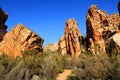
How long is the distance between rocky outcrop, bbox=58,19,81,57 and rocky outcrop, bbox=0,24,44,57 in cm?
1288

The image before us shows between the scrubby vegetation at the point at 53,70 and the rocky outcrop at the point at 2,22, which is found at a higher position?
the rocky outcrop at the point at 2,22

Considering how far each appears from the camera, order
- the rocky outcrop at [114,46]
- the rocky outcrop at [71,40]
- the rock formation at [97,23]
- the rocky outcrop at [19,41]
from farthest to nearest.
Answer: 1. the rock formation at [97,23]
2. the rocky outcrop at [71,40]
3. the rocky outcrop at [19,41]
4. the rocky outcrop at [114,46]

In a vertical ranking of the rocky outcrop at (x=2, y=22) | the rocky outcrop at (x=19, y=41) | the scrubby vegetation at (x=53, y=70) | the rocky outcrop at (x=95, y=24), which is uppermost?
the rocky outcrop at (x=95, y=24)

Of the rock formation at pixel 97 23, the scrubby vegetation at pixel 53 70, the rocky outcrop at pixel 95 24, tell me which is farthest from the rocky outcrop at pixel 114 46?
the rocky outcrop at pixel 95 24

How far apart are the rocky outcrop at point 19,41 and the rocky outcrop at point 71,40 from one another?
12.9m

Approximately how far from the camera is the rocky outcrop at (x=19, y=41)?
26.2 m

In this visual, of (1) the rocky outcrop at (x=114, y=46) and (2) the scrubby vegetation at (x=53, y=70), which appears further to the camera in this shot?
(1) the rocky outcrop at (x=114, y=46)

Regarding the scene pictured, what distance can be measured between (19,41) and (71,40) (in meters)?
16.4

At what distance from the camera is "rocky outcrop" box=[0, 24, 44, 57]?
26.2 m

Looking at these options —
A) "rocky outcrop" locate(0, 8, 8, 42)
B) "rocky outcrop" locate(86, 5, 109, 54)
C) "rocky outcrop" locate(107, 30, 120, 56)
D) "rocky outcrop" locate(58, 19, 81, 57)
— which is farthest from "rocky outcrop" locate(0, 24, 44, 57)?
"rocky outcrop" locate(86, 5, 109, 54)

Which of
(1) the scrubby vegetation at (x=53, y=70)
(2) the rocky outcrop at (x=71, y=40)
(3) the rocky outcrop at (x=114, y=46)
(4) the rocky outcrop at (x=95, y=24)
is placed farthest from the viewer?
(4) the rocky outcrop at (x=95, y=24)

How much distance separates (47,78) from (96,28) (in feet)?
85.1

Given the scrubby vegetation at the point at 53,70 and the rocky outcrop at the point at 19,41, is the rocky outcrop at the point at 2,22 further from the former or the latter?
the scrubby vegetation at the point at 53,70

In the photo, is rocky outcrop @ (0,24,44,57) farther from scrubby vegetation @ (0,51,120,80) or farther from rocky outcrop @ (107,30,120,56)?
rocky outcrop @ (107,30,120,56)
